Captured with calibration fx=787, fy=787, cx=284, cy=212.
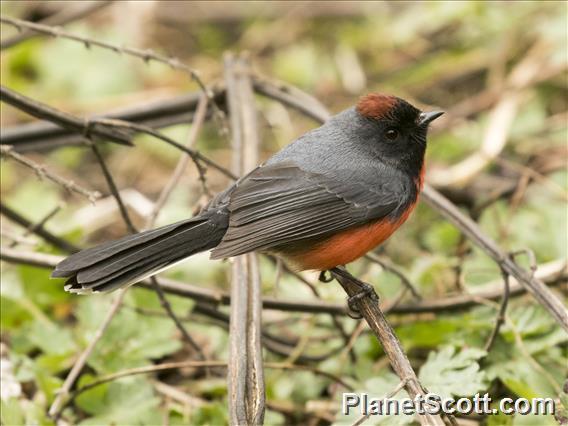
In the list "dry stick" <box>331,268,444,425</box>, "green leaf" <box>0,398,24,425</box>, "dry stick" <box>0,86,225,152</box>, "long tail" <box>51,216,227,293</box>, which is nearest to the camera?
"dry stick" <box>331,268,444,425</box>

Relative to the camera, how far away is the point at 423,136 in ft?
12.8

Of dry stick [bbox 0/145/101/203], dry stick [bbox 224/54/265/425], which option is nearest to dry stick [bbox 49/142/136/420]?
dry stick [bbox 0/145/101/203]

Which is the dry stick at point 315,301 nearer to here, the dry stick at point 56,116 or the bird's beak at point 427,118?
the dry stick at point 56,116

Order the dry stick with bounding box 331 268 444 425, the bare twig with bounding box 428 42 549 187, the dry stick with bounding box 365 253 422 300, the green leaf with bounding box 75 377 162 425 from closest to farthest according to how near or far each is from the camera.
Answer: the dry stick with bounding box 331 268 444 425 → the green leaf with bounding box 75 377 162 425 → the dry stick with bounding box 365 253 422 300 → the bare twig with bounding box 428 42 549 187

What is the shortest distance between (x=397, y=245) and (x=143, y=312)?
1955mm

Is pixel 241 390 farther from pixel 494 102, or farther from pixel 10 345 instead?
pixel 494 102

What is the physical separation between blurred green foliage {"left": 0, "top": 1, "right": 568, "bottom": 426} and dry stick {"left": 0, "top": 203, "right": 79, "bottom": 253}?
5.8 inches

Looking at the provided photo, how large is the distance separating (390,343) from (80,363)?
146 cm

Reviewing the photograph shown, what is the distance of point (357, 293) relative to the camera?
3359 millimetres

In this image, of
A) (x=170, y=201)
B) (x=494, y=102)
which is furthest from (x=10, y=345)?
(x=494, y=102)

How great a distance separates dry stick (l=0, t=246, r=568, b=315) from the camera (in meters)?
3.69

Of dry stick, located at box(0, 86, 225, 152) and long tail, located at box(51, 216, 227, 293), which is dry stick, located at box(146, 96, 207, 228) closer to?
dry stick, located at box(0, 86, 225, 152)

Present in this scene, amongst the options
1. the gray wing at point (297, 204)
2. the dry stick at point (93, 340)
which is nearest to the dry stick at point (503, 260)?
the gray wing at point (297, 204)

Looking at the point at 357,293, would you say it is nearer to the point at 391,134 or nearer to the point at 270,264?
the point at 391,134
